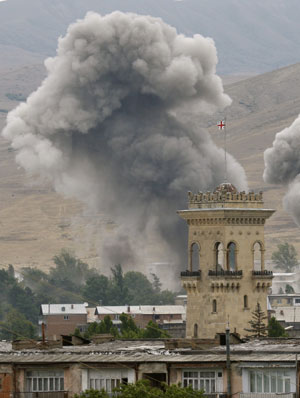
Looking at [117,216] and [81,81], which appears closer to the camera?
[81,81]

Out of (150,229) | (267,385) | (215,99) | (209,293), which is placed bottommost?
(267,385)

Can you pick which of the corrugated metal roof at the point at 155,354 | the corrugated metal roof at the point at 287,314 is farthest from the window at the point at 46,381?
the corrugated metal roof at the point at 287,314

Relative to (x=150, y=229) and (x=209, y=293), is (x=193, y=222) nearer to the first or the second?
(x=209, y=293)

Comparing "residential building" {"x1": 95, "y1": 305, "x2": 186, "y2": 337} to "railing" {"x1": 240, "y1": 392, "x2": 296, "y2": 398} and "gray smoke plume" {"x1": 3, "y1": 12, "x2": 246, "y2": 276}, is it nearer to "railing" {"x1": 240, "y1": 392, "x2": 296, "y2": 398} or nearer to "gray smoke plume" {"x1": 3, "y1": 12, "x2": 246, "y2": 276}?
"gray smoke plume" {"x1": 3, "y1": 12, "x2": 246, "y2": 276}

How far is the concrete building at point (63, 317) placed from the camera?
593 feet

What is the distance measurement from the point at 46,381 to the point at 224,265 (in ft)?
156

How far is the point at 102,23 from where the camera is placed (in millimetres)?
152375

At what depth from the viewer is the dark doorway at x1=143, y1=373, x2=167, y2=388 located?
52594 mm

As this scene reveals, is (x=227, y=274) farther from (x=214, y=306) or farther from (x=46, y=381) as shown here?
(x=46, y=381)

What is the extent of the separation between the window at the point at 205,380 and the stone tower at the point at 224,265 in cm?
4490

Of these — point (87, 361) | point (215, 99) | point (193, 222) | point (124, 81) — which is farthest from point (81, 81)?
point (87, 361)

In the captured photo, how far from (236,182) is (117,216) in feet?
76.4

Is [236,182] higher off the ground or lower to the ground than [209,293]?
higher

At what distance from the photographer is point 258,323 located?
94188 millimetres
